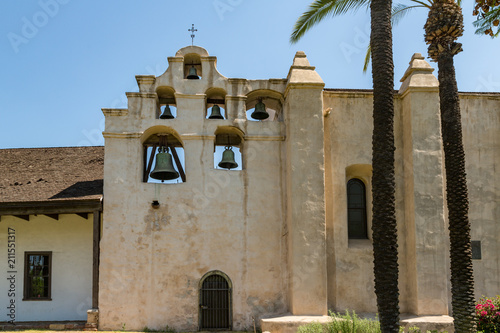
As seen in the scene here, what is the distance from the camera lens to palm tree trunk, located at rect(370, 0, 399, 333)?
11766 mm

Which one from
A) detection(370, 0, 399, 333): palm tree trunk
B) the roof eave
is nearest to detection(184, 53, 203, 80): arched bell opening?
the roof eave

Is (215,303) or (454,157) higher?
(454,157)

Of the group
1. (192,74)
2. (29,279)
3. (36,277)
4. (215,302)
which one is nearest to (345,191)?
(215,302)

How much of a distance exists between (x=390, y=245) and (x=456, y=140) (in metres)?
3.44

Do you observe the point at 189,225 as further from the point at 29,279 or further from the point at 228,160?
the point at 29,279

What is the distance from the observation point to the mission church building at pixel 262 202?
15.6m

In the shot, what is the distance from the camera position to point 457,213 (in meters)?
13.1

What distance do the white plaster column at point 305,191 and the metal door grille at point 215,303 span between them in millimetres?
1890

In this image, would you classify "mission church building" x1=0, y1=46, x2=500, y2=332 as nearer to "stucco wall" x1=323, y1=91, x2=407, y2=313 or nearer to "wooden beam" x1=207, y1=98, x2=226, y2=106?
"stucco wall" x1=323, y1=91, x2=407, y2=313

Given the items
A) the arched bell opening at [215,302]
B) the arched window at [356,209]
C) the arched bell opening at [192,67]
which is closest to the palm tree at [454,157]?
the arched window at [356,209]

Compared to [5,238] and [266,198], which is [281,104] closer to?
[266,198]

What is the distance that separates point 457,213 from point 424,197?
278 cm

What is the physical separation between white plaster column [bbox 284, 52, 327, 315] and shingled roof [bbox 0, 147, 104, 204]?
5.83 m

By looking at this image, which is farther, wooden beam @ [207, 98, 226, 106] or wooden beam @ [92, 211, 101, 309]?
wooden beam @ [207, 98, 226, 106]
